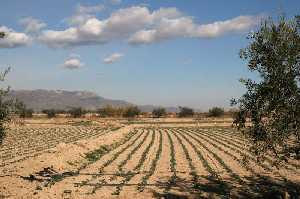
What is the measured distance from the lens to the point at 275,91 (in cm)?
2147

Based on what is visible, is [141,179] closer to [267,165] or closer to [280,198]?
[280,198]

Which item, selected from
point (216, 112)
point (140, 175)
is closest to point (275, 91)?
point (140, 175)

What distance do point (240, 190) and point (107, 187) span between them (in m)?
8.42

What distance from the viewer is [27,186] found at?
27.1 meters

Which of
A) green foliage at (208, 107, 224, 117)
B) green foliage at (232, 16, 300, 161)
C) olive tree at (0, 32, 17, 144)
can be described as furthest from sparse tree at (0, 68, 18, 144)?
green foliage at (208, 107, 224, 117)

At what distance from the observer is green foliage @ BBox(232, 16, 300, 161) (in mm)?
21203

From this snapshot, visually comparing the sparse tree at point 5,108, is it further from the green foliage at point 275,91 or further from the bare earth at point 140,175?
the green foliage at point 275,91

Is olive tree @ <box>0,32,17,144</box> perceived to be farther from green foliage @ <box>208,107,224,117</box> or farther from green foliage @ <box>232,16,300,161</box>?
green foliage @ <box>208,107,224,117</box>

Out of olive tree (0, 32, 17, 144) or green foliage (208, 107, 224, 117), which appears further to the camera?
green foliage (208, 107, 224, 117)

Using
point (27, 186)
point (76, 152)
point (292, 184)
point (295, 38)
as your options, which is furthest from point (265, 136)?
point (76, 152)

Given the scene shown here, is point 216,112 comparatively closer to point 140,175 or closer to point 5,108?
point 140,175

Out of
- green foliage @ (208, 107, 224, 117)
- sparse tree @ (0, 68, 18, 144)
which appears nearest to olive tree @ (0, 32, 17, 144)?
sparse tree @ (0, 68, 18, 144)

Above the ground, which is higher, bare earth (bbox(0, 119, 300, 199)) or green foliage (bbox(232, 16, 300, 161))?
green foliage (bbox(232, 16, 300, 161))

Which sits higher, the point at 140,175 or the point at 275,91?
the point at 275,91
